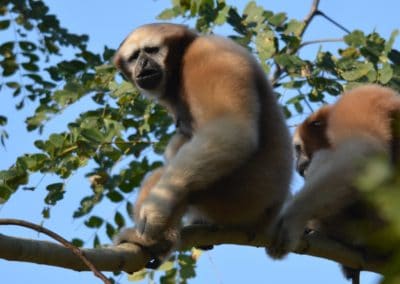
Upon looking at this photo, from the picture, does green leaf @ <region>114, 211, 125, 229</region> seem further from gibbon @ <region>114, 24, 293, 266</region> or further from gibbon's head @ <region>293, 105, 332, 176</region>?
gibbon's head @ <region>293, 105, 332, 176</region>

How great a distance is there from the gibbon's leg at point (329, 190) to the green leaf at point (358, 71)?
43.8 inches

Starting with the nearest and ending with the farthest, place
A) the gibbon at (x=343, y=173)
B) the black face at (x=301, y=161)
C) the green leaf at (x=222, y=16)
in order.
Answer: the gibbon at (x=343, y=173) < the green leaf at (x=222, y=16) < the black face at (x=301, y=161)

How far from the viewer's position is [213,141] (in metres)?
4.55

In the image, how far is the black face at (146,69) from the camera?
615 centimetres

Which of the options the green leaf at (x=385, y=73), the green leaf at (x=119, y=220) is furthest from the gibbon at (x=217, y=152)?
the green leaf at (x=385, y=73)

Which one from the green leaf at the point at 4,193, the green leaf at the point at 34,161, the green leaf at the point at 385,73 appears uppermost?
the green leaf at the point at 385,73

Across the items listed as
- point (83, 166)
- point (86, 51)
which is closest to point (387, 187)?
point (83, 166)

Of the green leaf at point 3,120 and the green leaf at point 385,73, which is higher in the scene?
the green leaf at point 3,120

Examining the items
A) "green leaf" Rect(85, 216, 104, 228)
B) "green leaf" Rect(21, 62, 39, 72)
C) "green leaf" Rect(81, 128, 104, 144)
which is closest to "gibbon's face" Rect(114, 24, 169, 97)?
"green leaf" Rect(81, 128, 104, 144)

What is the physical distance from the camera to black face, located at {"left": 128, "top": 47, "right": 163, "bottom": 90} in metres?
6.15

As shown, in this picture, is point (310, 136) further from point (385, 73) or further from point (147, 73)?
point (147, 73)

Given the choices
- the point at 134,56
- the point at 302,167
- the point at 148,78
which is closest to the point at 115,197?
the point at 148,78

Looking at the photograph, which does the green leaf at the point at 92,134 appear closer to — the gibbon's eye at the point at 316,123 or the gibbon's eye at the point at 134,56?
the gibbon's eye at the point at 134,56

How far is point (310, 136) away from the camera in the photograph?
700 cm
